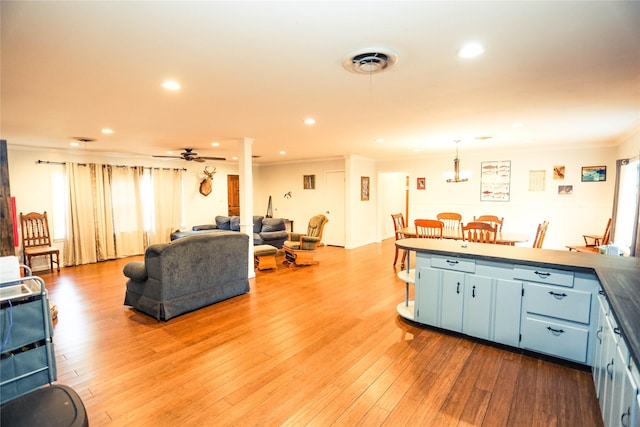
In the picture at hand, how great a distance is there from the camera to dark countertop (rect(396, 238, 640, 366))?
1393mm

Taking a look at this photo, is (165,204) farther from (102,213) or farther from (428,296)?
(428,296)

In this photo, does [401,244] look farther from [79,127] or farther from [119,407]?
[79,127]

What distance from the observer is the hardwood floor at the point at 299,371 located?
2018 mm

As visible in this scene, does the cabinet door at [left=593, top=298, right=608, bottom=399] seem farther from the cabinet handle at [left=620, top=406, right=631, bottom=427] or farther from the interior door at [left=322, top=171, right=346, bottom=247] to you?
the interior door at [left=322, top=171, right=346, bottom=247]

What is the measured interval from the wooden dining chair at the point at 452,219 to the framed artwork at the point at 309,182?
153 inches

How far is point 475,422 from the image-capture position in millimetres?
1935

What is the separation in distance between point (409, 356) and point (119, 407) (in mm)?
2254

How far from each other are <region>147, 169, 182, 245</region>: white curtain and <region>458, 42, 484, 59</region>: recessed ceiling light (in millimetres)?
7567

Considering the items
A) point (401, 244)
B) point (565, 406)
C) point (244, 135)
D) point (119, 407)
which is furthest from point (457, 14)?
point (244, 135)

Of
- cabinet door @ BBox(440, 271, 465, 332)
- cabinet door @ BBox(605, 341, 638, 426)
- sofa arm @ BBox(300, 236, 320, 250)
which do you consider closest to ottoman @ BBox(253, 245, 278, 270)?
sofa arm @ BBox(300, 236, 320, 250)

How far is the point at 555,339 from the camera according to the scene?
8.32 ft

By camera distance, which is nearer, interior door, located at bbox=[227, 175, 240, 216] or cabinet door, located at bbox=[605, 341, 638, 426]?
cabinet door, located at bbox=[605, 341, 638, 426]

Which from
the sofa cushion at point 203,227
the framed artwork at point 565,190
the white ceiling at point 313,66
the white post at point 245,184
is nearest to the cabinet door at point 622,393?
the white ceiling at point 313,66

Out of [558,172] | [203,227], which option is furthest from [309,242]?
[558,172]
